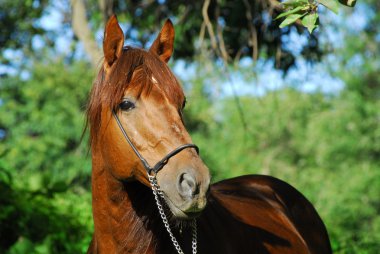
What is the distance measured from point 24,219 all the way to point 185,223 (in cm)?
370

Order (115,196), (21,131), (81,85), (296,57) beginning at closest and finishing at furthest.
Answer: (115,196)
(296,57)
(21,131)
(81,85)

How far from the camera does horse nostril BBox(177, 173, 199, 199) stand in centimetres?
299

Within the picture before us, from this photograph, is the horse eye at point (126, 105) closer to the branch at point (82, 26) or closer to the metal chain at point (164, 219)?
the metal chain at point (164, 219)

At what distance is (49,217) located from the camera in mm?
6879

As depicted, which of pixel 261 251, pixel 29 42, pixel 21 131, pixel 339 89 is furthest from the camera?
pixel 339 89

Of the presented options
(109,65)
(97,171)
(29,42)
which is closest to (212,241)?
(97,171)

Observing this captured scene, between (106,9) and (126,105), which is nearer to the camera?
(126,105)

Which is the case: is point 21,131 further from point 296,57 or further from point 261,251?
point 261,251

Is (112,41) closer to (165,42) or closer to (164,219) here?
(165,42)

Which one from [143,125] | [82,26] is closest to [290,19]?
[143,125]

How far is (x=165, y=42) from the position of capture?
12.6 feet

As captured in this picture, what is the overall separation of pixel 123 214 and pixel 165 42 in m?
1.07

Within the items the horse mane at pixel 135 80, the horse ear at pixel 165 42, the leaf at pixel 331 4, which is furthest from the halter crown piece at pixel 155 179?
the leaf at pixel 331 4

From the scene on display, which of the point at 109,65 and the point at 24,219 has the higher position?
the point at 109,65
